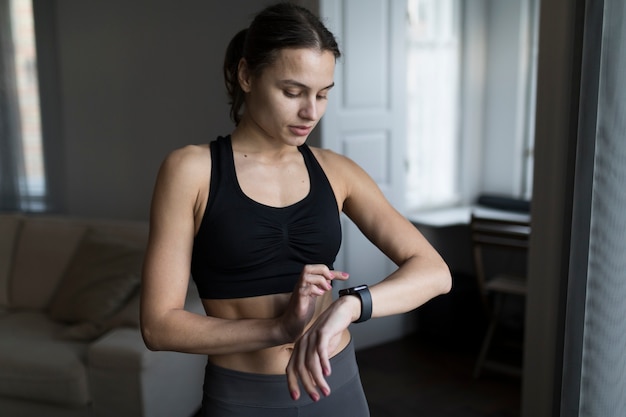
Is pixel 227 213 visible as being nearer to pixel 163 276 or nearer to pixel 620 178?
pixel 163 276

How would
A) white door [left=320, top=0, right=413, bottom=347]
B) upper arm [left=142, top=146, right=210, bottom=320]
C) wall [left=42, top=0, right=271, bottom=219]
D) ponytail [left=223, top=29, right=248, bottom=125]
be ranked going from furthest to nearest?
wall [left=42, top=0, right=271, bottom=219], white door [left=320, top=0, right=413, bottom=347], ponytail [left=223, top=29, right=248, bottom=125], upper arm [left=142, top=146, right=210, bottom=320]

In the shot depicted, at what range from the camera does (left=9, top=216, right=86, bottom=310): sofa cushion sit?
3502 mm

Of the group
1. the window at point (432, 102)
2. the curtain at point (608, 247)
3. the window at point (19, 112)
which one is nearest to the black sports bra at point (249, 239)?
the curtain at point (608, 247)

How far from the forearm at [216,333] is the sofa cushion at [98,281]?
80.2 inches

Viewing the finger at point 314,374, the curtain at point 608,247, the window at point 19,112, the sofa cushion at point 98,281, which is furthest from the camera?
the window at point 19,112

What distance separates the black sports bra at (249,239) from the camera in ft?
3.87

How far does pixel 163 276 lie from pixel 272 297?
198mm

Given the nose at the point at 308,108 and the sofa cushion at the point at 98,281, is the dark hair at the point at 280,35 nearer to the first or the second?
the nose at the point at 308,108

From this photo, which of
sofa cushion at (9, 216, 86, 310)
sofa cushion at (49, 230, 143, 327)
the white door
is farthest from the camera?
the white door

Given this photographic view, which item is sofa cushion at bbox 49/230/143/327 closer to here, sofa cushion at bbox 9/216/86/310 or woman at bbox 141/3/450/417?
sofa cushion at bbox 9/216/86/310

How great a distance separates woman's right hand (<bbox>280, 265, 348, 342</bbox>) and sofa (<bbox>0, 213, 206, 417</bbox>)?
1725 mm

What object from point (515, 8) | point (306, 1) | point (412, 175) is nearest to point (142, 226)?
point (306, 1)

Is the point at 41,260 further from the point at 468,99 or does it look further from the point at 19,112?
the point at 468,99

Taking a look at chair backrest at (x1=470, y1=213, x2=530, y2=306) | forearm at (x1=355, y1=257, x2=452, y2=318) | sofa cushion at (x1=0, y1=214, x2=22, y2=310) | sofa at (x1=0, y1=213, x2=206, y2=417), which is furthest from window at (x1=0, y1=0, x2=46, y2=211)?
forearm at (x1=355, y1=257, x2=452, y2=318)
